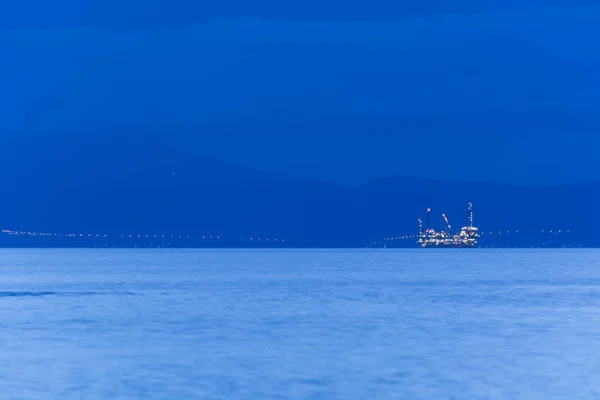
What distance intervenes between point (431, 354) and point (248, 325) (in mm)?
11110

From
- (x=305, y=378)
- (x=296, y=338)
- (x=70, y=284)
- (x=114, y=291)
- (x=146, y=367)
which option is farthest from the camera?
(x=70, y=284)

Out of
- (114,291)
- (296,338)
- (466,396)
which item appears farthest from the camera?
(114,291)

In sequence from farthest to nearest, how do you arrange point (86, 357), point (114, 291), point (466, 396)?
point (114, 291) → point (86, 357) → point (466, 396)

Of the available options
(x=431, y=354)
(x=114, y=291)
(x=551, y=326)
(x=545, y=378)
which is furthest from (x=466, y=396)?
(x=114, y=291)

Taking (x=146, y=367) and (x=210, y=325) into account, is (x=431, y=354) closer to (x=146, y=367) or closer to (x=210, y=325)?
(x=146, y=367)

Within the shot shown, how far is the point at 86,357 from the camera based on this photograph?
31.1 m

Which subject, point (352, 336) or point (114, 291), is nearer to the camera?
point (352, 336)

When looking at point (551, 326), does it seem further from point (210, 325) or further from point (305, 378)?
point (305, 378)

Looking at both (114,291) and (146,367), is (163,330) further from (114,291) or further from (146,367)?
(114,291)

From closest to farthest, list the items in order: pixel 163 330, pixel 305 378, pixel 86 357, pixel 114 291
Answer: pixel 305 378 → pixel 86 357 → pixel 163 330 → pixel 114 291

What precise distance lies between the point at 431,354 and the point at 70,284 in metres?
50.5

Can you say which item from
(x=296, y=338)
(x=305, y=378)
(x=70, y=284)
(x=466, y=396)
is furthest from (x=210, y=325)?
(x=70, y=284)

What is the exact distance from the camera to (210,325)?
136 feet

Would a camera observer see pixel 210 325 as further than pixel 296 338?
Yes
